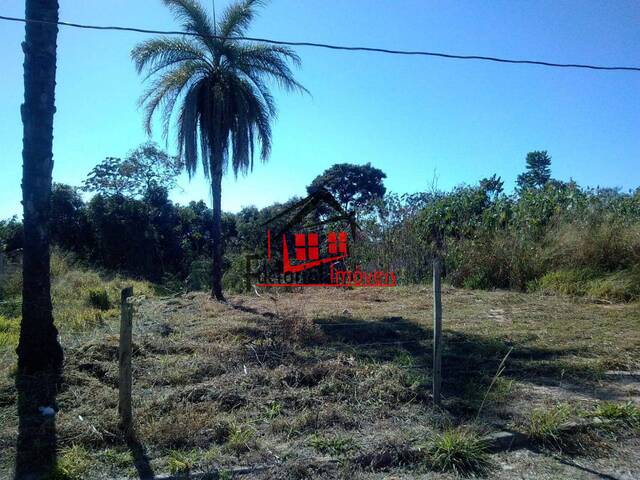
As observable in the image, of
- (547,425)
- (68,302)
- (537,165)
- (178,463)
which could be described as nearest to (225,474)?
(178,463)

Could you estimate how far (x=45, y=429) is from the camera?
3502 mm

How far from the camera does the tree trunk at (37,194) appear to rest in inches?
186

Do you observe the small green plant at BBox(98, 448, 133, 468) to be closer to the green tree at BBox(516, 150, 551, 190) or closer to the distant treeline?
the distant treeline

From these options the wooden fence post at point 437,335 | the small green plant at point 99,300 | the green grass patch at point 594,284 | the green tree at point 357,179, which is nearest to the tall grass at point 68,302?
the small green plant at point 99,300

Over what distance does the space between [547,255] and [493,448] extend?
30.1ft

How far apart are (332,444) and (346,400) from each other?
0.79 meters

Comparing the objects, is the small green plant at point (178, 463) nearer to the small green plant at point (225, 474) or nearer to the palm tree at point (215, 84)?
the small green plant at point (225, 474)

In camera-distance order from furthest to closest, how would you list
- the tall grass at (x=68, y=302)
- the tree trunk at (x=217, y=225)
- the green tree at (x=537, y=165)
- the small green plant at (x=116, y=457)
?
the green tree at (x=537, y=165) < the tree trunk at (x=217, y=225) < the tall grass at (x=68, y=302) < the small green plant at (x=116, y=457)

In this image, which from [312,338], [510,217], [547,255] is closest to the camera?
[312,338]

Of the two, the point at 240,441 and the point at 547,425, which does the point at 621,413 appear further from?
the point at 240,441

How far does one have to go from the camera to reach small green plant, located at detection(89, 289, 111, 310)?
10.0 meters

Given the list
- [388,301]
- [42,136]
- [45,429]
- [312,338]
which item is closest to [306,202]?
[388,301]

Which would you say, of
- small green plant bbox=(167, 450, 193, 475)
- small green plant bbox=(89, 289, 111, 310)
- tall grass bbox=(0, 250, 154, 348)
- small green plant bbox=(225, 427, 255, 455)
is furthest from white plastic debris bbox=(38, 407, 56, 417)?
small green plant bbox=(89, 289, 111, 310)

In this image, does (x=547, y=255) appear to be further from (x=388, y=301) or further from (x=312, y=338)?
(x=312, y=338)
